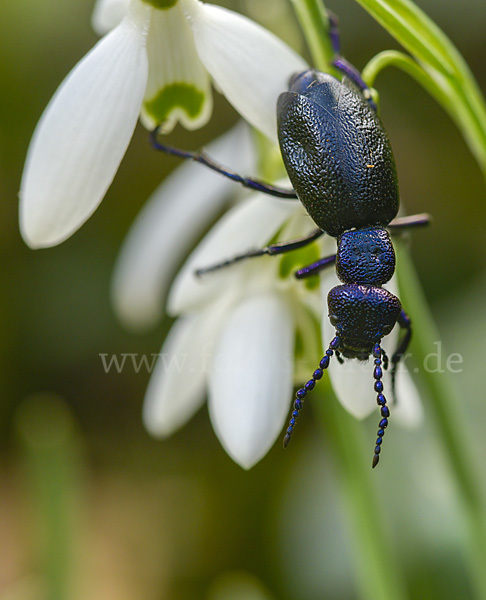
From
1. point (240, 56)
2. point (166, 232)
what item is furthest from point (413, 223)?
point (166, 232)

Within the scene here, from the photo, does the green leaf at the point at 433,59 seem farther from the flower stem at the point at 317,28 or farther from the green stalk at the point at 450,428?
the green stalk at the point at 450,428

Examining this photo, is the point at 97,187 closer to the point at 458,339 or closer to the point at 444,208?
the point at 458,339

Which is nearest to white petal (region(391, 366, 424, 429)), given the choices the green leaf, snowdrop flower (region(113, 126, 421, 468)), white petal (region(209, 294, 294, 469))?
snowdrop flower (region(113, 126, 421, 468))

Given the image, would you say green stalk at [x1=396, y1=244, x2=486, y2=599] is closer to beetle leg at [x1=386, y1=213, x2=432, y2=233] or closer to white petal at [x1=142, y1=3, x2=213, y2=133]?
beetle leg at [x1=386, y1=213, x2=432, y2=233]

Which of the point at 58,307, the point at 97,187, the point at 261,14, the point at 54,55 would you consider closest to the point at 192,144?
the point at 54,55

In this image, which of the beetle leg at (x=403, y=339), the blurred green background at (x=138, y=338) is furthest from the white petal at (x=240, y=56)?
the blurred green background at (x=138, y=338)

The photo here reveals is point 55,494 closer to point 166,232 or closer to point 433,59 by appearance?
point 166,232

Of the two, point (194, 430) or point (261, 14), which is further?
point (194, 430)
